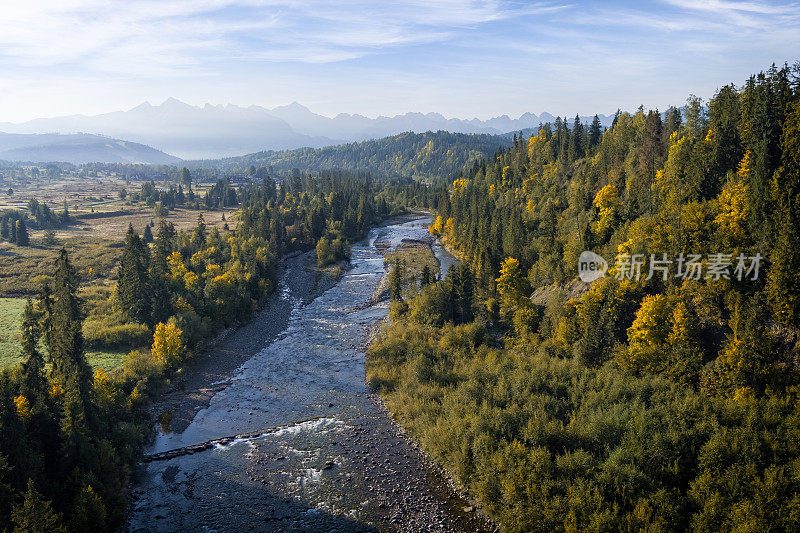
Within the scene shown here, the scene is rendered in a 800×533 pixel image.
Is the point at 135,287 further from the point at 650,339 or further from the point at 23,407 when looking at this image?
the point at 650,339

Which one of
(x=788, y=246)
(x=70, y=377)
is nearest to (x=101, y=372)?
(x=70, y=377)

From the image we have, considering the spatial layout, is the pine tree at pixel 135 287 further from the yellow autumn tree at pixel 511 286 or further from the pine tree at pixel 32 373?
the yellow autumn tree at pixel 511 286

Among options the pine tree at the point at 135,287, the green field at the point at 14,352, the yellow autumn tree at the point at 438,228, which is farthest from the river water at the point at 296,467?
the yellow autumn tree at the point at 438,228

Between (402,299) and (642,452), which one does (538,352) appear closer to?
(642,452)

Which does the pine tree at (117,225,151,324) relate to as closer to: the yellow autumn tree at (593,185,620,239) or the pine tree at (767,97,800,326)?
the yellow autumn tree at (593,185,620,239)

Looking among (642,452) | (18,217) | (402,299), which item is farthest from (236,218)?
(642,452)

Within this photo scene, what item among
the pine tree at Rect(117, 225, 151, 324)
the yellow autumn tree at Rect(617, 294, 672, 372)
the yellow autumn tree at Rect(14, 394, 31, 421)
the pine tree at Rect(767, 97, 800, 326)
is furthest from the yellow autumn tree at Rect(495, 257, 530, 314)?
the yellow autumn tree at Rect(14, 394, 31, 421)
